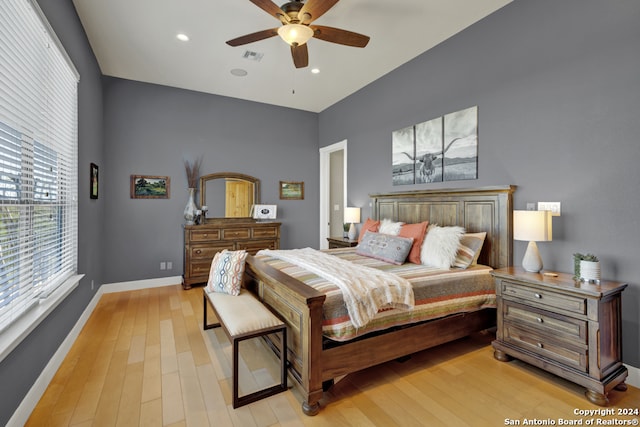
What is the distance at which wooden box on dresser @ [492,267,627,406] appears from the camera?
76.2 inches

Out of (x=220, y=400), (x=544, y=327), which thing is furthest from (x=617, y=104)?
(x=220, y=400)

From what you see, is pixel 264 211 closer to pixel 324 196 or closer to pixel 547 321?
pixel 324 196

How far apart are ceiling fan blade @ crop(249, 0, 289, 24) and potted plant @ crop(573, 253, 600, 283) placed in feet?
9.57

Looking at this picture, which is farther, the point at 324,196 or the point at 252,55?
the point at 324,196

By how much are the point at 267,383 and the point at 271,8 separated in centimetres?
282

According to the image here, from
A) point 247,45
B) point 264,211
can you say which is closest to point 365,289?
point 247,45

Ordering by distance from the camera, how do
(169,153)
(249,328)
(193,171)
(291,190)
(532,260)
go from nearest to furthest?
(249,328)
(532,260)
(169,153)
(193,171)
(291,190)

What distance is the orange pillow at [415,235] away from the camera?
9.81ft

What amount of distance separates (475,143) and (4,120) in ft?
12.2

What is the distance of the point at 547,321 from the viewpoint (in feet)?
7.11

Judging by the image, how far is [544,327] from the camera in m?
2.19

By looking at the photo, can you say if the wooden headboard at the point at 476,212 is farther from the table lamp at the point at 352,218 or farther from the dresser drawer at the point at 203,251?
the dresser drawer at the point at 203,251

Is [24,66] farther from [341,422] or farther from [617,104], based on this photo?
[617,104]

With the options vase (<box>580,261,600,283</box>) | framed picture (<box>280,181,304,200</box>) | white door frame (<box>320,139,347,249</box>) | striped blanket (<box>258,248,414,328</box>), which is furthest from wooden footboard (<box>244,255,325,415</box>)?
white door frame (<box>320,139,347,249</box>)
